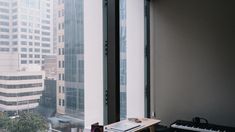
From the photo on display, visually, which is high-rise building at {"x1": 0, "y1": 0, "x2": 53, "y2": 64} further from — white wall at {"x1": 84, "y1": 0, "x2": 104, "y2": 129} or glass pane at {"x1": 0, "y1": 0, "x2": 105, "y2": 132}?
white wall at {"x1": 84, "y1": 0, "x2": 104, "y2": 129}

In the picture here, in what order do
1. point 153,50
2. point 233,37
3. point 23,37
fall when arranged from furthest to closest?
point 153,50
point 233,37
point 23,37

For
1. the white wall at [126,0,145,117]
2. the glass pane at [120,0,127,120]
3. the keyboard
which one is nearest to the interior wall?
the white wall at [126,0,145,117]

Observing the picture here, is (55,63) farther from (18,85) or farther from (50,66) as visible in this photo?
(18,85)

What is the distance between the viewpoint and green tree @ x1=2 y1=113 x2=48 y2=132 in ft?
5.90

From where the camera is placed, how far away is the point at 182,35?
350cm

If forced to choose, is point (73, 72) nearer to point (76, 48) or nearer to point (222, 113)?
point (76, 48)

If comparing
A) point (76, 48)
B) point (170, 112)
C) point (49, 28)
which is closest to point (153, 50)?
point (170, 112)

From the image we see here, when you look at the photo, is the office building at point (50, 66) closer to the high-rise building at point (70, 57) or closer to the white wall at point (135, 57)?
the high-rise building at point (70, 57)

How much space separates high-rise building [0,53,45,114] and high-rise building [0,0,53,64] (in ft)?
0.22

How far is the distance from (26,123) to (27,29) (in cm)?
82

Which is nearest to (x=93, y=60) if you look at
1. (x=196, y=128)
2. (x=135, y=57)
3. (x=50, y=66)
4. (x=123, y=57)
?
(x=50, y=66)

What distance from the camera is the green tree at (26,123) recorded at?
1800 millimetres

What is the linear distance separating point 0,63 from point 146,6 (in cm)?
274

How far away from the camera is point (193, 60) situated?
11.2 ft
